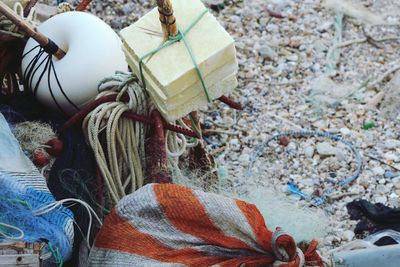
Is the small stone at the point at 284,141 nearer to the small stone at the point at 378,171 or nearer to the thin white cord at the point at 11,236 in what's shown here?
the small stone at the point at 378,171

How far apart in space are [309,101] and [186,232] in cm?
177

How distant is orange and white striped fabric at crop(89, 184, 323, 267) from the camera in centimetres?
263

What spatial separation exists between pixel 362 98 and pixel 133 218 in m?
2.00

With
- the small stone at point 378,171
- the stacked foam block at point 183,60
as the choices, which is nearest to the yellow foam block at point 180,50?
A: the stacked foam block at point 183,60

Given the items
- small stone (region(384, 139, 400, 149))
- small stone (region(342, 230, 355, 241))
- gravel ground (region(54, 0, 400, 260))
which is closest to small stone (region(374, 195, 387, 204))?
gravel ground (region(54, 0, 400, 260))

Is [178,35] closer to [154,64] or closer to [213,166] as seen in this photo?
[154,64]

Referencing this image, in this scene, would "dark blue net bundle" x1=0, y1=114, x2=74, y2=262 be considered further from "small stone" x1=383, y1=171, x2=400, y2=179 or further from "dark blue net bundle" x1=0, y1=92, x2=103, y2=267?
"small stone" x1=383, y1=171, x2=400, y2=179

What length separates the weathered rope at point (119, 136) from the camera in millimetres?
3096

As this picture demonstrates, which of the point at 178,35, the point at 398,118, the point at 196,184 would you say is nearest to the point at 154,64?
the point at 178,35

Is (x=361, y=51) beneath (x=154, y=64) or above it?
beneath

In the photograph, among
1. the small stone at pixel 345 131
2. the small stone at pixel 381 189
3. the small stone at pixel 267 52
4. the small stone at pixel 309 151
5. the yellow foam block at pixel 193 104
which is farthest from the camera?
the small stone at pixel 267 52

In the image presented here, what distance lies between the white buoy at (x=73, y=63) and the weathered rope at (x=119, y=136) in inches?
4.2

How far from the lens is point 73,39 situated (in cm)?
334

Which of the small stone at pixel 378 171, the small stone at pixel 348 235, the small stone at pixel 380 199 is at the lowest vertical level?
the small stone at pixel 378 171
